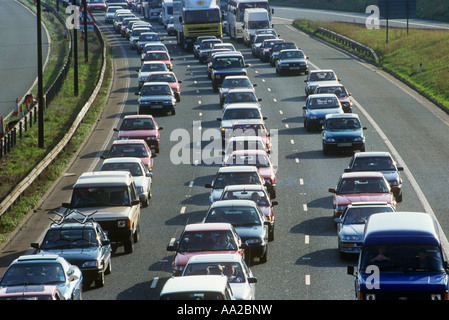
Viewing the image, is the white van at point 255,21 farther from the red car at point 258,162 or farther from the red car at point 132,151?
the red car at point 258,162

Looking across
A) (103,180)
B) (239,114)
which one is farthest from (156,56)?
(103,180)

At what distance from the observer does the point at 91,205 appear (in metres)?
27.1

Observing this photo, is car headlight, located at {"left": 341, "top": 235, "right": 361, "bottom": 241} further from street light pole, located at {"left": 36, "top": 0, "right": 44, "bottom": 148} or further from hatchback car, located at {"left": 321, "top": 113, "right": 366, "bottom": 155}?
street light pole, located at {"left": 36, "top": 0, "right": 44, "bottom": 148}

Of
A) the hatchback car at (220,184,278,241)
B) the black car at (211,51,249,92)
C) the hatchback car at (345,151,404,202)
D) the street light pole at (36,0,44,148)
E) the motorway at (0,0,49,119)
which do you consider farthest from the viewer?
the motorway at (0,0,49,119)

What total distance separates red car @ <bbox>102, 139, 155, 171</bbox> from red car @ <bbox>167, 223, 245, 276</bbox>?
13345 millimetres

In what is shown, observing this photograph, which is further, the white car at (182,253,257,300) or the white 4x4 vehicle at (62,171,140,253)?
the white 4x4 vehicle at (62,171,140,253)

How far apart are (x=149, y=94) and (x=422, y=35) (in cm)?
3336

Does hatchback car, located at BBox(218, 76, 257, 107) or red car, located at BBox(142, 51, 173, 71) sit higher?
red car, located at BBox(142, 51, 173, 71)

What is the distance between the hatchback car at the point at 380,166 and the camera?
107 feet

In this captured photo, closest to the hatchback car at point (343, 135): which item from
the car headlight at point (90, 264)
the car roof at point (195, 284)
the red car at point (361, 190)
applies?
the red car at point (361, 190)

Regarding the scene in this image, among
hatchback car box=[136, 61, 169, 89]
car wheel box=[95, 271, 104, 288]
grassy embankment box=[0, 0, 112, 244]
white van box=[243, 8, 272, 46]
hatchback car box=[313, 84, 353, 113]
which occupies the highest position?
white van box=[243, 8, 272, 46]

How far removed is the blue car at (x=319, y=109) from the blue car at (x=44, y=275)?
1070 inches

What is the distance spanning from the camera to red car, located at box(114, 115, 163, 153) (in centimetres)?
4128

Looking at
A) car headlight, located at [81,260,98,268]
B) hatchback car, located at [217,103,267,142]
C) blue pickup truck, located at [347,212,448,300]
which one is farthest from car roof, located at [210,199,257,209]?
hatchback car, located at [217,103,267,142]
